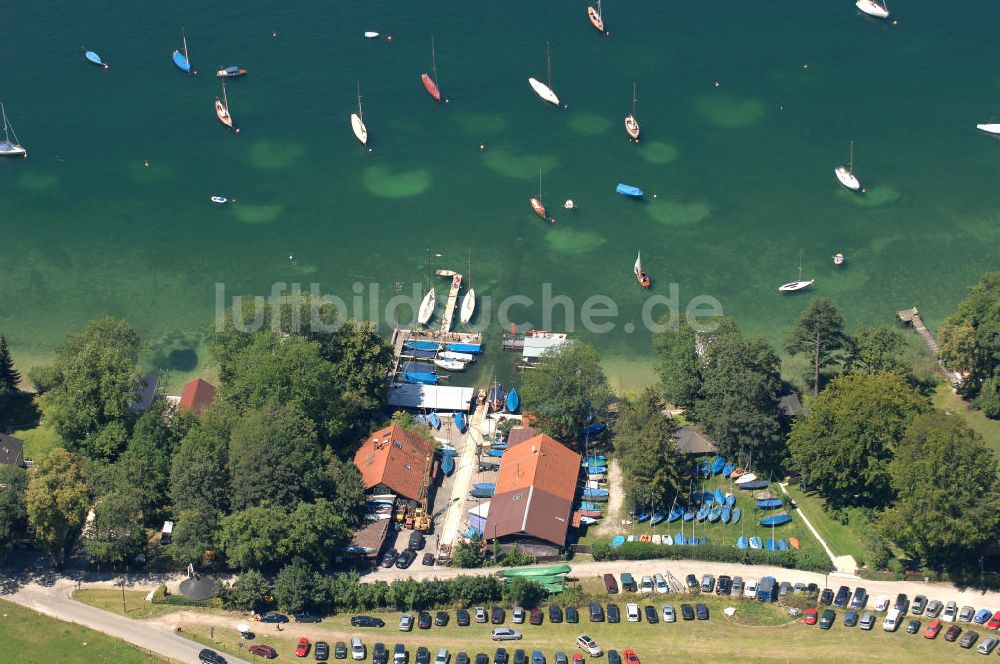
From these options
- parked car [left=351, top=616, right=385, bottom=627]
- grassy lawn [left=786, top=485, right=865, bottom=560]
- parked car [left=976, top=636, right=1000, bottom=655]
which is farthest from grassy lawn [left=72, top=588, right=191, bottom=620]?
parked car [left=976, top=636, right=1000, bottom=655]

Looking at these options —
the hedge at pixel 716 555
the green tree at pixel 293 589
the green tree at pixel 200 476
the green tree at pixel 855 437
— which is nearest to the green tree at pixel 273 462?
the green tree at pixel 200 476

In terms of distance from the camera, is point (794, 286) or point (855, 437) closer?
point (855, 437)

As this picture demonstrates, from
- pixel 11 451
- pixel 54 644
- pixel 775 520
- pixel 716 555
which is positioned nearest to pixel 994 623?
pixel 775 520

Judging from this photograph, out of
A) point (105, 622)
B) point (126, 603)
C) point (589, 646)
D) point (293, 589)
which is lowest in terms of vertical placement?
point (105, 622)

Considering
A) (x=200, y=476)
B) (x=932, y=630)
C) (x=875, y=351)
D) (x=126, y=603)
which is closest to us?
(x=932, y=630)

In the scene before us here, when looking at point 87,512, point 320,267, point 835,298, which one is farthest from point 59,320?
point 835,298

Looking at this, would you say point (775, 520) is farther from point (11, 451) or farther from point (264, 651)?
point (11, 451)

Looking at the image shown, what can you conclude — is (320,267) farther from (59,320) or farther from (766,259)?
(766,259)
